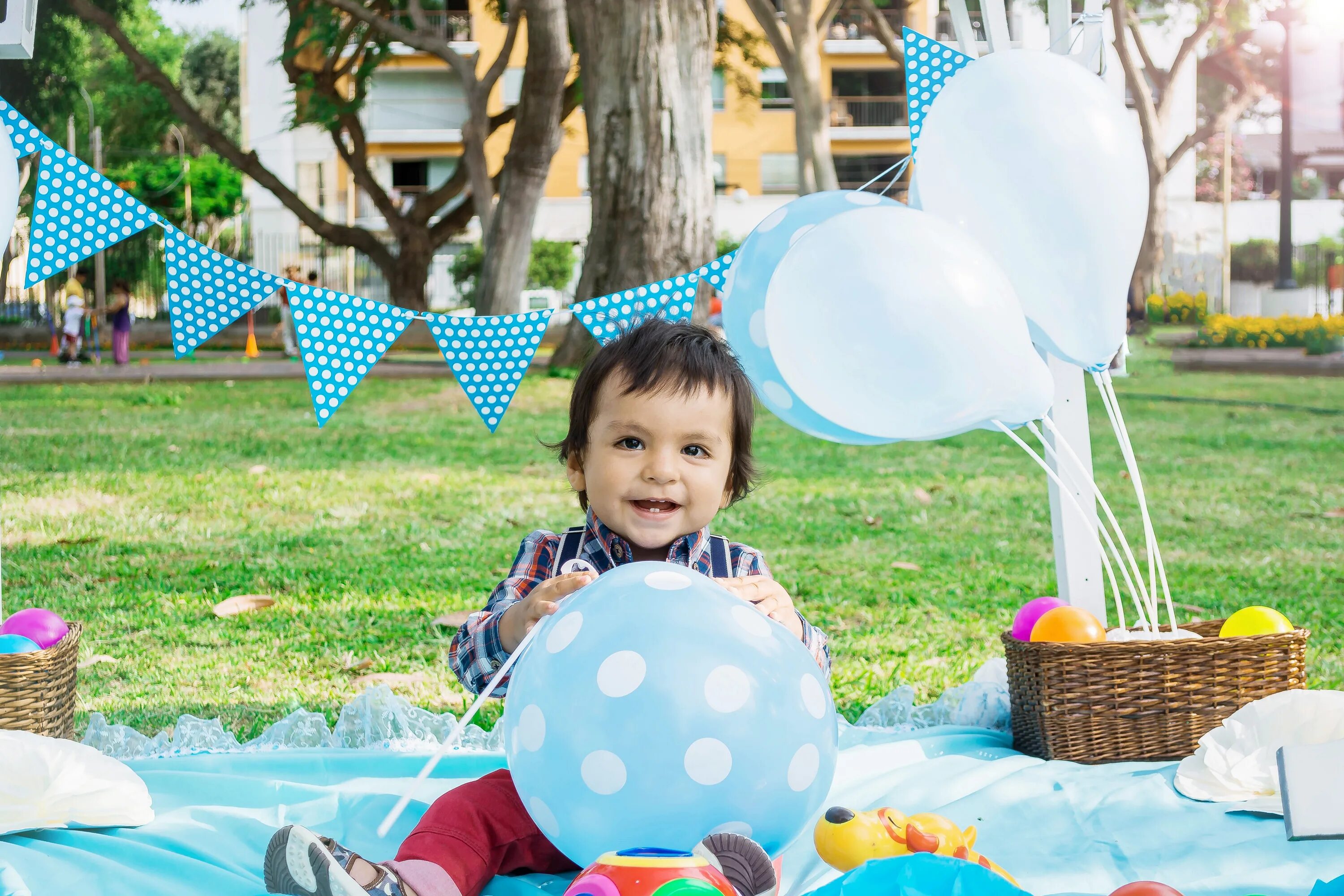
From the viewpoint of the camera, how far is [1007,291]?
2.27 m

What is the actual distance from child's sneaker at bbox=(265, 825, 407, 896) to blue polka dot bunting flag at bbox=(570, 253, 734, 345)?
128 cm

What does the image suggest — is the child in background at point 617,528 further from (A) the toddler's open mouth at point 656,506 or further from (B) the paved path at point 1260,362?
(B) the paved path at point 1260,362

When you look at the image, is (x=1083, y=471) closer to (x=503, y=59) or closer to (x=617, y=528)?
(x=617, y=528)

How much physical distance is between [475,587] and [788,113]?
29408 mm

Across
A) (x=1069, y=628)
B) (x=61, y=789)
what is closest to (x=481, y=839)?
(x=61, y=789)

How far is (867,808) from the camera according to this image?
8.14 ft

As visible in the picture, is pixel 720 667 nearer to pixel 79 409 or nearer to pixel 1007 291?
pixel 1007 291

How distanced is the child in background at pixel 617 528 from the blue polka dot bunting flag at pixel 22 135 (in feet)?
4.15

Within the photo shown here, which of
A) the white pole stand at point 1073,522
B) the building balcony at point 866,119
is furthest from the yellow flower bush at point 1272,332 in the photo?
the building balcony at point 866,119

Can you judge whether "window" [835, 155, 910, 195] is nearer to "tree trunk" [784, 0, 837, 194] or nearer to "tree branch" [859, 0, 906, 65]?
"tree branch" [859, 0, 906, 65]

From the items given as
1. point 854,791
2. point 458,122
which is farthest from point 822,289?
point 458,122

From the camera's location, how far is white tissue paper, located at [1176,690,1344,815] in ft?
7.83

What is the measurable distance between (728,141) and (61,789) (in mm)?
30875

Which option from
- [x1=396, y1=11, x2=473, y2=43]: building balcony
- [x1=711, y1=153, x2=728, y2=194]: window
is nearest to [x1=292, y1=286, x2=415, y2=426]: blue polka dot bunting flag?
[x1=396, y1=11, x2=473, y2=43]: building balcony
